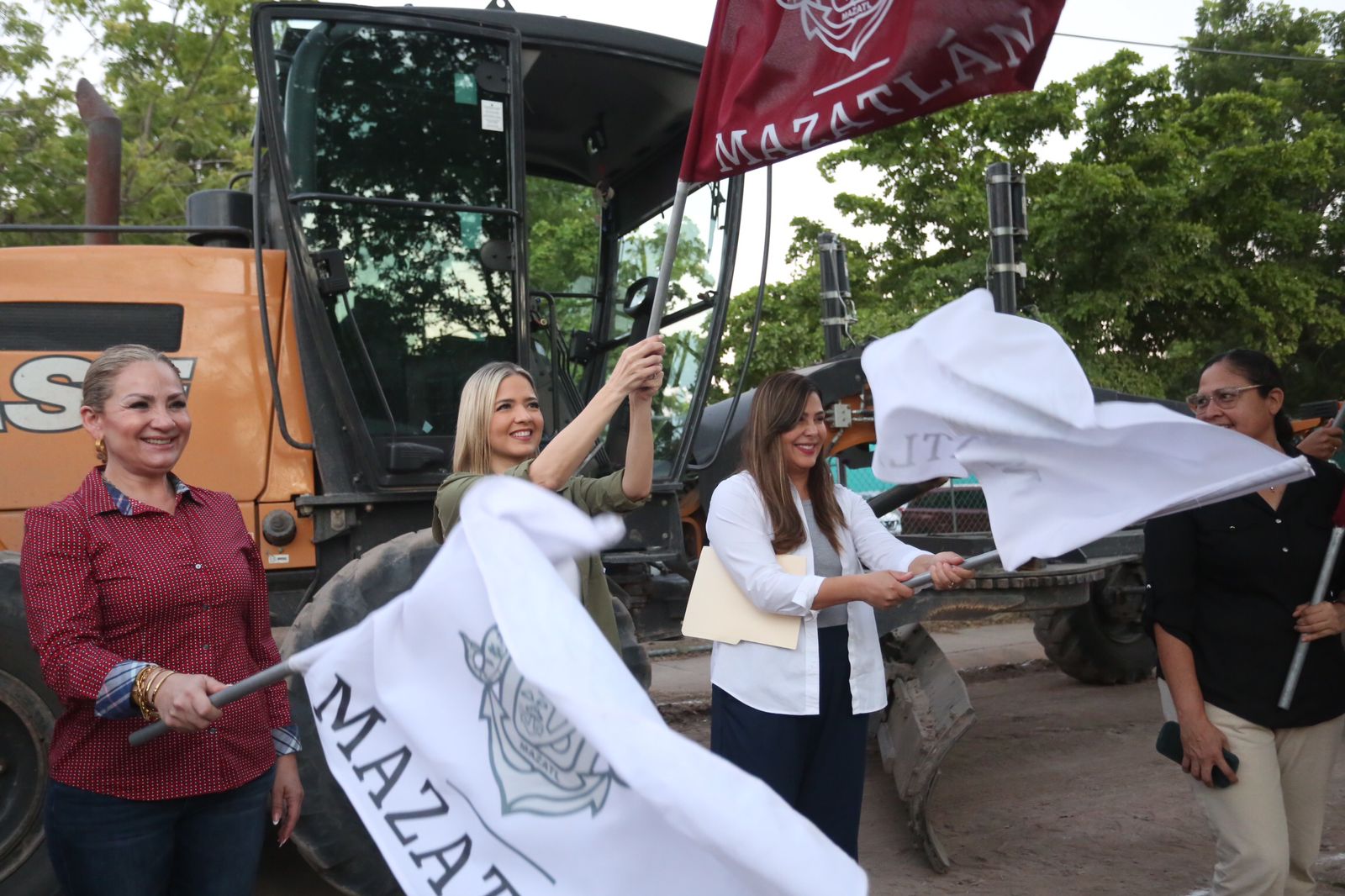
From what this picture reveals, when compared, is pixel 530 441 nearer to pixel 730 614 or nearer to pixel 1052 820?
pixel 730 614

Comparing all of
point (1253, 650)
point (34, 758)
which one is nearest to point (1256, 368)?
point (1253, 650)

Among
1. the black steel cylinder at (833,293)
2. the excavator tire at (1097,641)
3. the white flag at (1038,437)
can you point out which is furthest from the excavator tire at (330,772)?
the excavator tire at (1097,641)

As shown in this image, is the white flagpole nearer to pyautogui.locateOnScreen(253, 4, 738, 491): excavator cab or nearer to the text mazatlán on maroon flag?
the text mazatlán on maroon flag

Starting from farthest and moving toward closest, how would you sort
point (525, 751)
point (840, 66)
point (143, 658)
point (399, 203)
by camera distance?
point (399, 203) → point (840, 66) → point (143, 658) → point (525, 751)

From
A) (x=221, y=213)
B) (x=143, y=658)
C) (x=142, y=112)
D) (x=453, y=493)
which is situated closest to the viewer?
(x=143, y=658)

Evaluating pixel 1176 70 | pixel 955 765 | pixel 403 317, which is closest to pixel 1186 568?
pixel 403 317

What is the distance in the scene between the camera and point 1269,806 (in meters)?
3.17

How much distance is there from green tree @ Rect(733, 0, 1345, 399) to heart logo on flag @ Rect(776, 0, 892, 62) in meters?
15.5

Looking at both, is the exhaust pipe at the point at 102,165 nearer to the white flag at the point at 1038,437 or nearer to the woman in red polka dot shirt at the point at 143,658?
the woman in red polka dot shirt at the point at 143,658

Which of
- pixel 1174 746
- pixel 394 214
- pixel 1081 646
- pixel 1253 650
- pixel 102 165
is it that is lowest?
pixel 1081 646

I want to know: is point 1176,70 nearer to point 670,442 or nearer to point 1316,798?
point 670,442

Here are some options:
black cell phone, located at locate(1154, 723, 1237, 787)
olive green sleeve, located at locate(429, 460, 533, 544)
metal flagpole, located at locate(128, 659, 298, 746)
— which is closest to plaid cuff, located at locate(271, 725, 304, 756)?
metal flagpole, located at locate(128, 659, 298, 746)

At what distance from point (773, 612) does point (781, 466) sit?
45 centimetres

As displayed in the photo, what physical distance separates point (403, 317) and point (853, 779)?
2.55 metres
